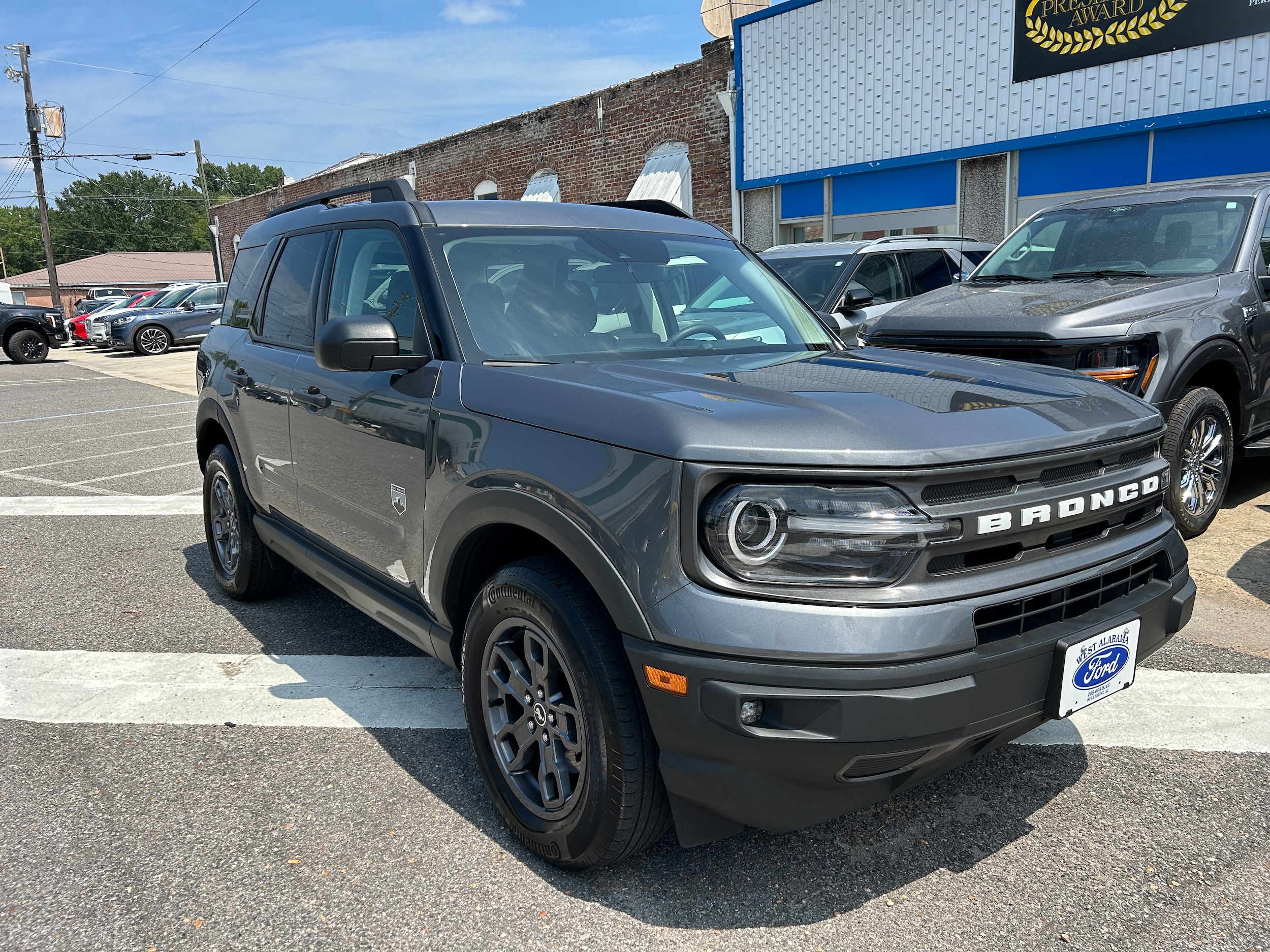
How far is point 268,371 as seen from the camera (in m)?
4.12

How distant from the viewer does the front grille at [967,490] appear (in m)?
2.12

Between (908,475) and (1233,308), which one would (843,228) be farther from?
(908,475)

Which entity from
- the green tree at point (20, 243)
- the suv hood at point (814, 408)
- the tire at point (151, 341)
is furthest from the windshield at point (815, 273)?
the green tree at point (20, 243)

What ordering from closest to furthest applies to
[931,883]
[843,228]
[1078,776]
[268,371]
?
[931,883]
[1078,776]
[268,371]
[843,228]

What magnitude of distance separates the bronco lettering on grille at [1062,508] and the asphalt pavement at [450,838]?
99 cm

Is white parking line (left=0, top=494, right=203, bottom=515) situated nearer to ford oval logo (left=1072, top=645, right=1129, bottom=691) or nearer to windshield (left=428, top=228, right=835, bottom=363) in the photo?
windshield (left=428, top=228, right=835, bottom=363)

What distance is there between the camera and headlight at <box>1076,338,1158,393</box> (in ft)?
16.0

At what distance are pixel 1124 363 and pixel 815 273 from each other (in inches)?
162

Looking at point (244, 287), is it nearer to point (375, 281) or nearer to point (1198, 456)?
point (375, 281)

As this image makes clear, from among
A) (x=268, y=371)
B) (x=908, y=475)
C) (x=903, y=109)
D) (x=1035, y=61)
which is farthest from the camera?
Result: (x=903, y=109)

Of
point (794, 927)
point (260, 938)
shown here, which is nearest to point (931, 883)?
point (794, 927)

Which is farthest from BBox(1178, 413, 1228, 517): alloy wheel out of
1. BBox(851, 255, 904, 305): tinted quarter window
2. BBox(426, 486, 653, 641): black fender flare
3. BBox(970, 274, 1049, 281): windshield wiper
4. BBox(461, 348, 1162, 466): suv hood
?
BBox(426, 486, 653, 641): black fender flare

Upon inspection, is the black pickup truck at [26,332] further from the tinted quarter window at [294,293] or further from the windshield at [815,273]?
the tinted quarter window at [294,293]

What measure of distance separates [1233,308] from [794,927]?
4.73 m
